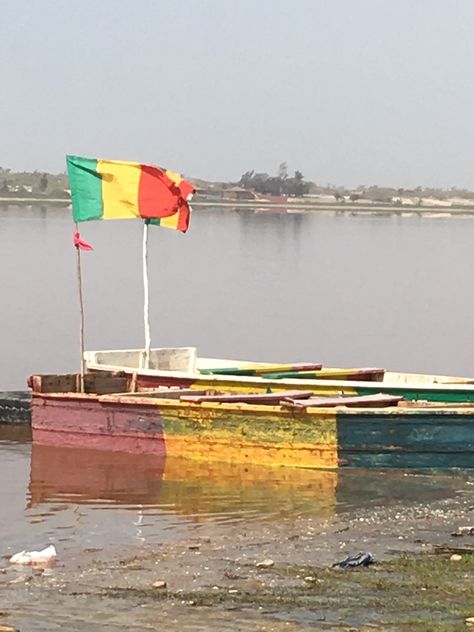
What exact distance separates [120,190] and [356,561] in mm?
10396

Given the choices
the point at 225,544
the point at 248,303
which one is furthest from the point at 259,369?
the point at 248,303

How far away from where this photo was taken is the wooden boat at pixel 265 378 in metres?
19.3

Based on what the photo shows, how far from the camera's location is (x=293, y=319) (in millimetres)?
45125

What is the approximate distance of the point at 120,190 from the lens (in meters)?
21.5

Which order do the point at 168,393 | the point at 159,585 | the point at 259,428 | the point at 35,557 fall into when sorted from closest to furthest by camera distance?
the point at 159,585, the point at 35,557, the point at 259,428, the point at 168,393

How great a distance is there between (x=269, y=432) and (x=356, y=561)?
5.93 metres

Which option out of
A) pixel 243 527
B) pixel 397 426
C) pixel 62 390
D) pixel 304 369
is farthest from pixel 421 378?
pixel 243 527

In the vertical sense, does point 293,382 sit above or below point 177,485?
above

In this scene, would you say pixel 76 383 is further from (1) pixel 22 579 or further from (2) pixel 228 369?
(1) pixel 22 579

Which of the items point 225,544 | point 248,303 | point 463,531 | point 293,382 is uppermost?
point 293,382

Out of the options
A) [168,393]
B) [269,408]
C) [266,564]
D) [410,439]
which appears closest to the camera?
[266,564]

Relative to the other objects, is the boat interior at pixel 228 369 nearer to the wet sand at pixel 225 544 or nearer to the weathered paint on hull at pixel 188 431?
the weathered paint on hull at pixel 188 431

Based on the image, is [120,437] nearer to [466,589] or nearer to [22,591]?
[22,591]

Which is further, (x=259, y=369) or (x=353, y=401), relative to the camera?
(x=259, y=369)
